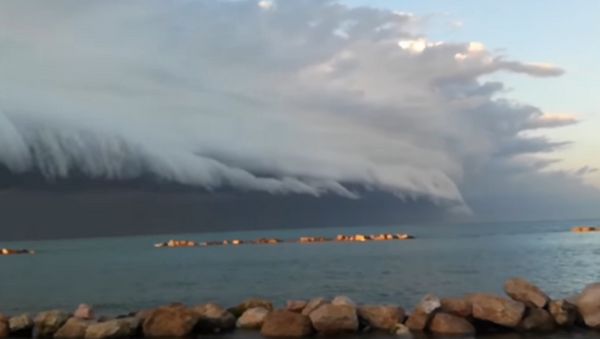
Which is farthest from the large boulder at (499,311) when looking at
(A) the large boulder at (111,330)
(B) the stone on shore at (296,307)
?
(A) the large boulder at (111,330)

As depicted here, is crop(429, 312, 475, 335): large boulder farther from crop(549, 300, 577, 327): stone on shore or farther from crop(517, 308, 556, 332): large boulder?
crop(549, 300, 577, 327): stone on shore

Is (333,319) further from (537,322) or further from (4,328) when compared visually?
(4,328)

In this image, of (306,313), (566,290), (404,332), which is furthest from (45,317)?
(566,290)

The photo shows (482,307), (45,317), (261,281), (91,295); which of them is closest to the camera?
(482,307)

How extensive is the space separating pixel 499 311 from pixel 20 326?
13657 millimetres

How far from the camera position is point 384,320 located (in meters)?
19.2

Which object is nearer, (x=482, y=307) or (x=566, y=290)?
(x=482, y=307)

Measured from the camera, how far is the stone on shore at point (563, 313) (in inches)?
737

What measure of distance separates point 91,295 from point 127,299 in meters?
4.51

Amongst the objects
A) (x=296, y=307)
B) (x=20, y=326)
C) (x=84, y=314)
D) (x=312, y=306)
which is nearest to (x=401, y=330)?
(x=312, y=306)

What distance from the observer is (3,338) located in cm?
1962

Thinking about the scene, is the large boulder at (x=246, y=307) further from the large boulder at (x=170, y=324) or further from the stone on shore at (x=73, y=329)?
the stone on shore at (x=73, y=329)

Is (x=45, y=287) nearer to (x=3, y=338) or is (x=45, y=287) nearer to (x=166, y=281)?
(x=166, y=281)

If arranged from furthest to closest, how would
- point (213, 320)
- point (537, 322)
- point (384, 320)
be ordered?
point (213, 320) < point (384, 320) < point (537, 322)
